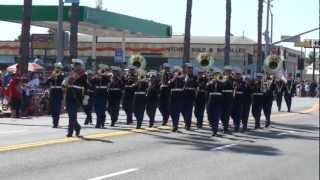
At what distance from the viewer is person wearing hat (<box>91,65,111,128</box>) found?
2025cm

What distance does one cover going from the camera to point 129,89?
2164 cm

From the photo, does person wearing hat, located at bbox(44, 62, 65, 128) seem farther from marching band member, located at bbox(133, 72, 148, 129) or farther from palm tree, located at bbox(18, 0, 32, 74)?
palm tree, located at bbox(18, 0, 32, 74)

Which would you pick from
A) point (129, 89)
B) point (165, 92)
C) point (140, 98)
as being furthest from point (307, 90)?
point (140, 98)

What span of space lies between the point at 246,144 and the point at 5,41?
62.4 metres

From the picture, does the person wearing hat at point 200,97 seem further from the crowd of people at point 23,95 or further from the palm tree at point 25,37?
the palm tree at point 25,37

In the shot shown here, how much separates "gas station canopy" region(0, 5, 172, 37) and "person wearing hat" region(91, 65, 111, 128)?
52.7ft

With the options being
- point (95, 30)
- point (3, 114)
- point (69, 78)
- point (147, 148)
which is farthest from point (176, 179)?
point (95, 30)

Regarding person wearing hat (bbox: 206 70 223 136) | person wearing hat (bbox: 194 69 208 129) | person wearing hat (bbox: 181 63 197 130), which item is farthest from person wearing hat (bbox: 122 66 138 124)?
person wearing hat (bbox: 206 70 223 136)

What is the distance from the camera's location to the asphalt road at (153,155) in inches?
472

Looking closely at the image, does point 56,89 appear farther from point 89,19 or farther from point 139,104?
point 89,19

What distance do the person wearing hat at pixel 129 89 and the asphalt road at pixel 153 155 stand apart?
47.7 inches

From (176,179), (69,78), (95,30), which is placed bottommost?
(176,179)

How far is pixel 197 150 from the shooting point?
621 inches

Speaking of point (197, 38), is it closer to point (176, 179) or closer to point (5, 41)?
point (5, 41)
